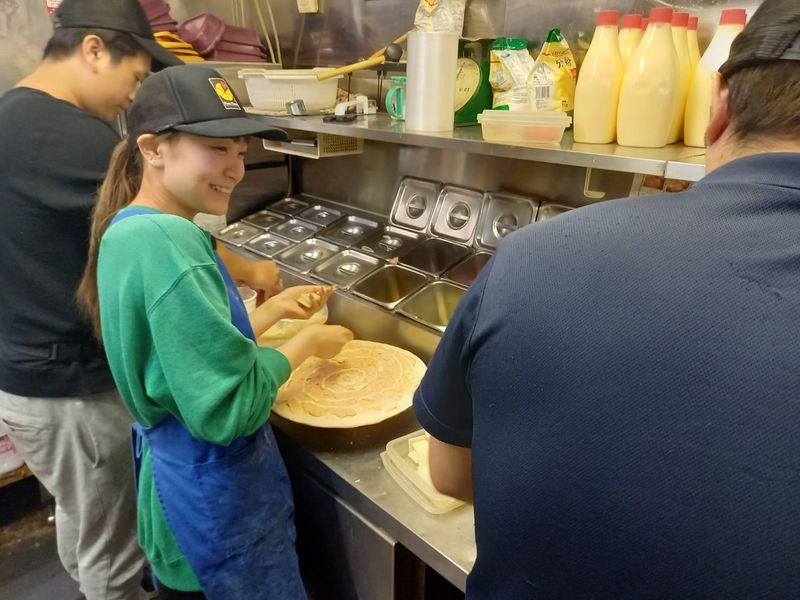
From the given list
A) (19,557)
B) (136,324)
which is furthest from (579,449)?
(19,557)

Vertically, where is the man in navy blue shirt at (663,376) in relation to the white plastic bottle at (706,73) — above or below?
below

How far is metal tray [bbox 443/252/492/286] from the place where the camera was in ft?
5.72

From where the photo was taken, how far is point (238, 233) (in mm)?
2311

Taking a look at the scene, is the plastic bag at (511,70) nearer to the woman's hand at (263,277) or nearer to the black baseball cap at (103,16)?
the woman's hand at (263,277)

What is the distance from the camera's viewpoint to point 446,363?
640mm

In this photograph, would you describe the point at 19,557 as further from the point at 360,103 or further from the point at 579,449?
the point at 579,449

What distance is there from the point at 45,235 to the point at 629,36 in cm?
135

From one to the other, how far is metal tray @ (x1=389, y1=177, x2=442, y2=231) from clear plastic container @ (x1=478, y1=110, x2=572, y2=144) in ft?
2.28

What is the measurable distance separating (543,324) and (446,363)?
0.50ft

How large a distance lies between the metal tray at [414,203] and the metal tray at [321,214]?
0.98 ft

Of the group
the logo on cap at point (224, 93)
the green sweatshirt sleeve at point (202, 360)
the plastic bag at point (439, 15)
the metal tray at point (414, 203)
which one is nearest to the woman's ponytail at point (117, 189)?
the logo on cap at point (224, 93)

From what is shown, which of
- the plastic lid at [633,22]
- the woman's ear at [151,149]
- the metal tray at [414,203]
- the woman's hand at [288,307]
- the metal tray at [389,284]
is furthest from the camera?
the metal tray at [414,203]

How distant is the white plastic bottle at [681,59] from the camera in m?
1.16

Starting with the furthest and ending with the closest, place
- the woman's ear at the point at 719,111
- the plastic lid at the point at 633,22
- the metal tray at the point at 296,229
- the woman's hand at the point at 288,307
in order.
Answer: the metal tray at the point at 296,229 < the woman's hand at the point at 288,307 < the plastic lid at the point at 633,22 < the woman's ear at the point at 719,111
